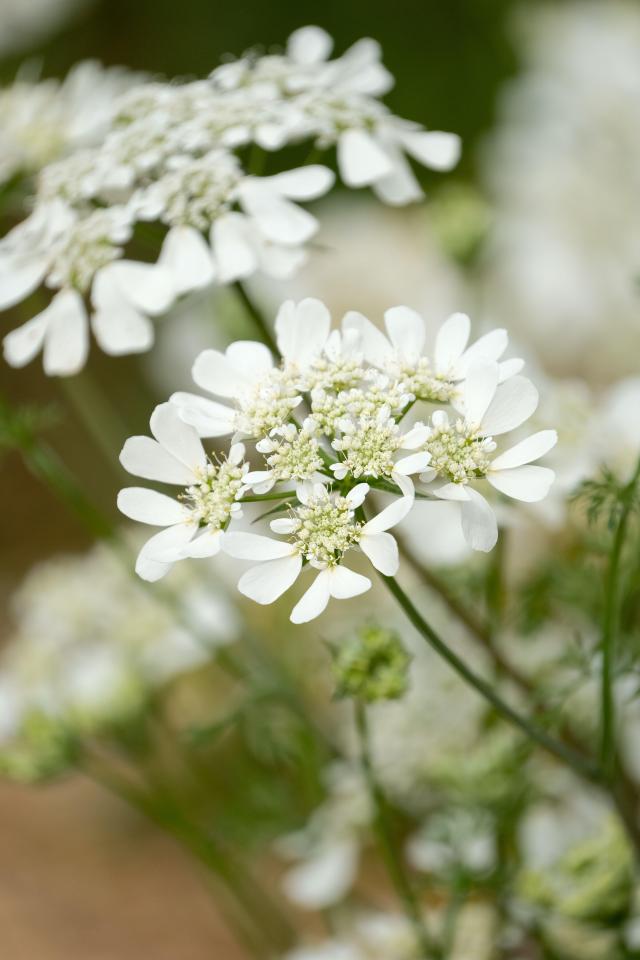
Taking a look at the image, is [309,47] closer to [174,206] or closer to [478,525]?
[174,206]

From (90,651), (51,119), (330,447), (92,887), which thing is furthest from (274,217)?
(92,887)

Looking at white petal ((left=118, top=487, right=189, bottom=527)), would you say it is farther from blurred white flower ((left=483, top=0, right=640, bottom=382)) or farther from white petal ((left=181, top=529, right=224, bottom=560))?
blurred white flower ((left=483, top=0, right=640, bottom=382))

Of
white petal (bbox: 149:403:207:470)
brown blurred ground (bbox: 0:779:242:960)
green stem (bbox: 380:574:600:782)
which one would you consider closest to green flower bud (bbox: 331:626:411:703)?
green stem (bbox: 380:574:600:782)

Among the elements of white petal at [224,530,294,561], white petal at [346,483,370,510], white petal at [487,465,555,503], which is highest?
white petal at [224,530,294,561]

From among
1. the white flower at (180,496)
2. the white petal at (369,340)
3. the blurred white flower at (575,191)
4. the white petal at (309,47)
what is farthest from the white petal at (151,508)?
the blurred white flower at (575,191)

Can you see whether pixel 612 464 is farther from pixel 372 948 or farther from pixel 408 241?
pixel 408 241
